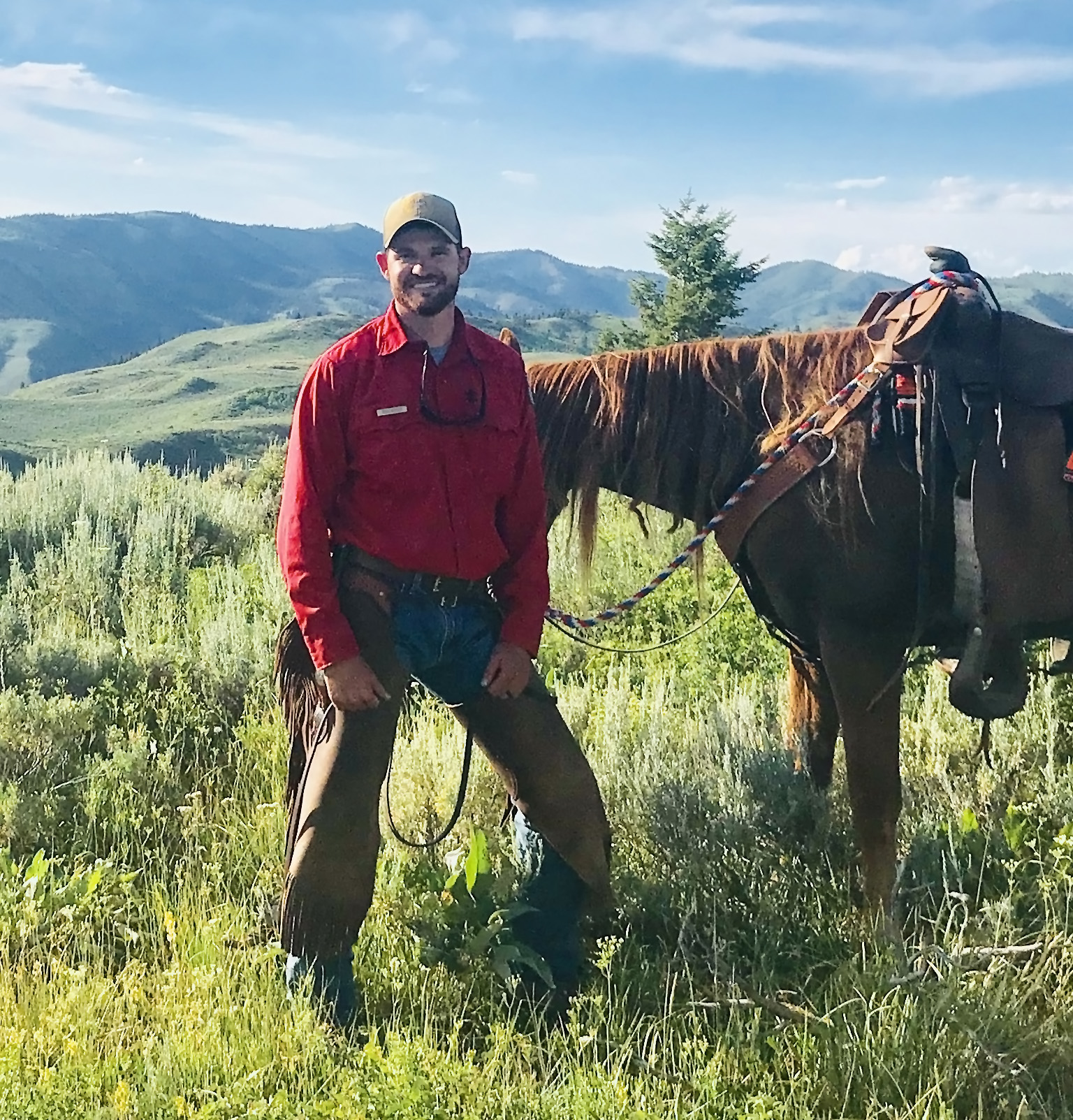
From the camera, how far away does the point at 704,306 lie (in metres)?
20.8

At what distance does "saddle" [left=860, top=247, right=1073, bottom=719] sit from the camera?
8.98ft

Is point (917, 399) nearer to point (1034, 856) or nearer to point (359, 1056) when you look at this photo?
point (1034, 856)

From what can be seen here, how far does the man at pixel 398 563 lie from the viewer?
7.65 feet

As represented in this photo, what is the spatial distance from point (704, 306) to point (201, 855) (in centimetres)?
1915

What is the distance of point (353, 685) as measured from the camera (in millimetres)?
2301

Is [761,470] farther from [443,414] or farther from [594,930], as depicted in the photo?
[594,930]

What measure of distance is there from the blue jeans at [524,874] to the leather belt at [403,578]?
0.7 inches

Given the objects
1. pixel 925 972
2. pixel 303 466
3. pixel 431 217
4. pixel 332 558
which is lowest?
pixel 925 972

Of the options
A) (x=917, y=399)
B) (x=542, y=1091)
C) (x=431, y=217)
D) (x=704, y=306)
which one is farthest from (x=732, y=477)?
(x=704, y=306)

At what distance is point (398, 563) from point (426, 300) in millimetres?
621

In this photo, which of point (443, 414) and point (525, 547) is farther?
point (525, 547)

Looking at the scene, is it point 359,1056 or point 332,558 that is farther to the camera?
point 332,558

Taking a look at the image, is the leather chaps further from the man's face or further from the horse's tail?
the man's face

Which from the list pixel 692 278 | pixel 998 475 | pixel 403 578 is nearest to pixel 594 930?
pixel 403 578
